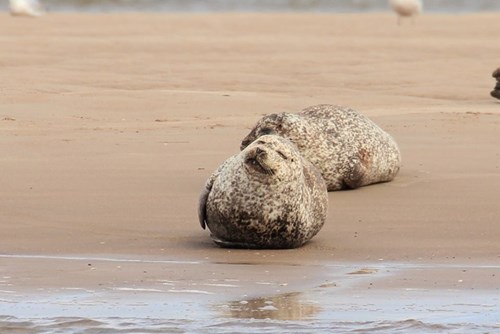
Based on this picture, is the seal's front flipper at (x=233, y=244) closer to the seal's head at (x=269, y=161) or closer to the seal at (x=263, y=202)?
the seal at (x=263, y=202)

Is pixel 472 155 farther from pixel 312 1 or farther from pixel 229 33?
pixel 312 1

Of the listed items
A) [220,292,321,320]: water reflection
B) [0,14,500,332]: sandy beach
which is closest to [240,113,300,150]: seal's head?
[0,14,500,332]: sandy beach

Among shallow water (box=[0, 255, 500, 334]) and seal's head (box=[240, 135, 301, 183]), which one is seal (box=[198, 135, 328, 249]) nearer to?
seal's head (box=[240, 135, 301, 183])

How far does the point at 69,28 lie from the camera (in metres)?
23.5

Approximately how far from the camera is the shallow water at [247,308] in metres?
5.61

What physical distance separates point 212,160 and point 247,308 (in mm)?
4545

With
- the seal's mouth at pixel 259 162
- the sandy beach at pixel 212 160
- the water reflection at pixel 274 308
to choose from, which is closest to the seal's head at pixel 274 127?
the sandy beach at pixel 212 160

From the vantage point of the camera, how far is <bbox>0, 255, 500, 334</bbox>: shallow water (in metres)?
5.61

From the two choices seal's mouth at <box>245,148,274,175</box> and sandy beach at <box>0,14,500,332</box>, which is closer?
sandy beach at <box>0,14,500,332</box>

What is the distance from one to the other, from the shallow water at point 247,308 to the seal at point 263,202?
646 mm

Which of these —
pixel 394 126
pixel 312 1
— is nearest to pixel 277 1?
pixel 312 1

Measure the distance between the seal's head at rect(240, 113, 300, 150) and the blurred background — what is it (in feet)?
75.6

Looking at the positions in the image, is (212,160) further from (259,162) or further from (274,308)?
(274,308)

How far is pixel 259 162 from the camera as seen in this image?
7.33 meters
